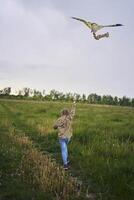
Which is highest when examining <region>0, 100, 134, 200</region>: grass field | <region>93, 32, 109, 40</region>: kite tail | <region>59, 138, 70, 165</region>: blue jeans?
<region>93, 32, 109, 40</region>: kite tail

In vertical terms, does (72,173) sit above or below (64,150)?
below

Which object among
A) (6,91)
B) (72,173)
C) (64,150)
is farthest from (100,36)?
(6,91)

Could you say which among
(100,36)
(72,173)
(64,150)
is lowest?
(72,173)

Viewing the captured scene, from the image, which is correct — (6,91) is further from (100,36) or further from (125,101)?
(100,36)

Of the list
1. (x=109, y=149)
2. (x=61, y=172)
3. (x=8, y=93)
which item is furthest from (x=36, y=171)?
(x=8, y=93)

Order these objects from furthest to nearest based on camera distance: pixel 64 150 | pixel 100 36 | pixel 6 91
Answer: pixel 6 91, pixel 64 150, pixel 100 36

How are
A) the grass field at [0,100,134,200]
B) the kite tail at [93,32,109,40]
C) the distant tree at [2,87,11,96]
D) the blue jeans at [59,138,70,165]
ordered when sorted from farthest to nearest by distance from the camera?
Result: the distant tree at [2,87,11,96]
the blue jeans at [59,138,70,165]
the kite tail at [93,32,109,40]
the grass field at [0,100,134,200]

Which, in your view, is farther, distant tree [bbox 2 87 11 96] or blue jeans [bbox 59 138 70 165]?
distant tree [bbox 2 87 11 96]

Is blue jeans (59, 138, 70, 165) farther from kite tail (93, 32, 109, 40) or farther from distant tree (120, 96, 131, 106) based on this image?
distant tree (120, 96, 131, 106)

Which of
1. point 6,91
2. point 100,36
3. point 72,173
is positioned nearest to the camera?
point 72,173

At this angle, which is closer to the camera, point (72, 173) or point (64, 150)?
point (72, 173)

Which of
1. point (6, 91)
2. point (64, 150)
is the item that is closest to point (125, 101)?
point (6, 91)

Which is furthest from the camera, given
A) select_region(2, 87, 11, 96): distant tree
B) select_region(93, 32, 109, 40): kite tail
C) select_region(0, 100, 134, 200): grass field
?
select_region(2, 87, 11, 96): distant tree

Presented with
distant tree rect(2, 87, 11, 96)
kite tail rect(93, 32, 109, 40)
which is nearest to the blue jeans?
kite tail rect(93, 32, 109, 40)
